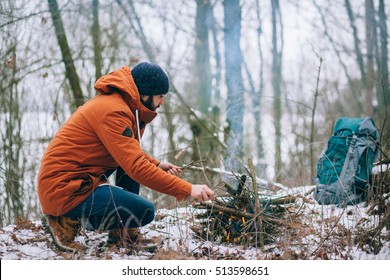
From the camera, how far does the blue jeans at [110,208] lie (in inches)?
128

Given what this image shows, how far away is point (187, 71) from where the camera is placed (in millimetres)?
11594

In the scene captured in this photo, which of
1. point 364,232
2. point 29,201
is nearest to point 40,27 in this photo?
point 29,201

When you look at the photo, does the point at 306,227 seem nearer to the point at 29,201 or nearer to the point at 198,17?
the point at 29,201

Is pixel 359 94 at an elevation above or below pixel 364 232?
above

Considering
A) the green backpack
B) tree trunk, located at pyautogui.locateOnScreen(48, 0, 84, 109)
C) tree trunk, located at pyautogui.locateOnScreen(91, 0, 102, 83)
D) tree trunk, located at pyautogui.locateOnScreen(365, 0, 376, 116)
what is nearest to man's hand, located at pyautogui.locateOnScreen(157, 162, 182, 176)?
the green backpack

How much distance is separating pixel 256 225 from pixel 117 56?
6.04 meters

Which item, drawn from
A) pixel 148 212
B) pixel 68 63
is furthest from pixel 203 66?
pixel 148 212

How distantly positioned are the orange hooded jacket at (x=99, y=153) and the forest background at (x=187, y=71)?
23.8 inches

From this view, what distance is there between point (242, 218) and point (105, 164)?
115 centimetres

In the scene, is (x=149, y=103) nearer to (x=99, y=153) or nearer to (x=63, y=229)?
(x=99, y=153)

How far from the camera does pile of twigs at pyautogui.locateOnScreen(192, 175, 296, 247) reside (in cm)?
340

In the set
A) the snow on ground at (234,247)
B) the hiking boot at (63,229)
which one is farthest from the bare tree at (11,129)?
the hiking boot at (63,229)

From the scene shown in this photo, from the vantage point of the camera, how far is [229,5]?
30.8ft

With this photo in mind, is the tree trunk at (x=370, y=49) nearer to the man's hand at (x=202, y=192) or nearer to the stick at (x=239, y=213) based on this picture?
the stick at (x=239, y=213)
